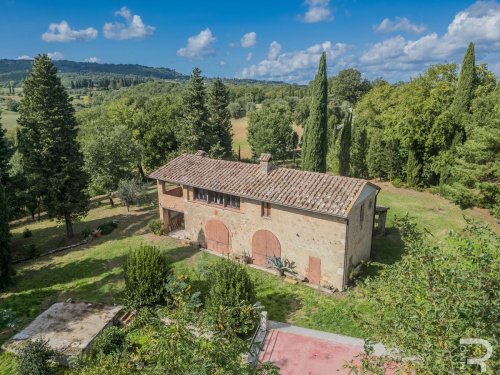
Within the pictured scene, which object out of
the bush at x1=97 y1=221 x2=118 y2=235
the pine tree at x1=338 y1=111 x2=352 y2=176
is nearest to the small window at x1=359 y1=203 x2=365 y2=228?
the bush at x1=97 y1=221 x2=118 y2=235

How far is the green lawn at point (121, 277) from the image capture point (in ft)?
64.3

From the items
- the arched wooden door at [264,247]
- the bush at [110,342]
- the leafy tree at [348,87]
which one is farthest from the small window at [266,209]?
the leafy tree at [348,87]

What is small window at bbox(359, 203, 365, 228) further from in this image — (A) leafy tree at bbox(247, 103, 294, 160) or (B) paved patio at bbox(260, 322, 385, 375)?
(A) leafy tree at bbox(247, 103, 294, 160)

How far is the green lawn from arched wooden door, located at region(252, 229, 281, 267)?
106 cm

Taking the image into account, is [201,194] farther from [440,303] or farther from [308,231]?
[440,303]

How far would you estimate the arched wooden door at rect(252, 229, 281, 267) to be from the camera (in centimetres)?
2398

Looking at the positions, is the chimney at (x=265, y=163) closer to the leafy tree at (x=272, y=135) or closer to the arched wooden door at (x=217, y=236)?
the arched wooden door at (x=217, y=236)

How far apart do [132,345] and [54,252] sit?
654 inches

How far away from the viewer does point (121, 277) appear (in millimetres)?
23688

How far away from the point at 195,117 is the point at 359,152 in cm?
2317

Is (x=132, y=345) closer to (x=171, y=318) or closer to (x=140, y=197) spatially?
(x=171, y=318)

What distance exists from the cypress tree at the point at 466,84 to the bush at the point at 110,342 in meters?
47.4

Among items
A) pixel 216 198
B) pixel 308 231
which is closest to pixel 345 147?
pixel 216 198

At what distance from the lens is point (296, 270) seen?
2342cm
